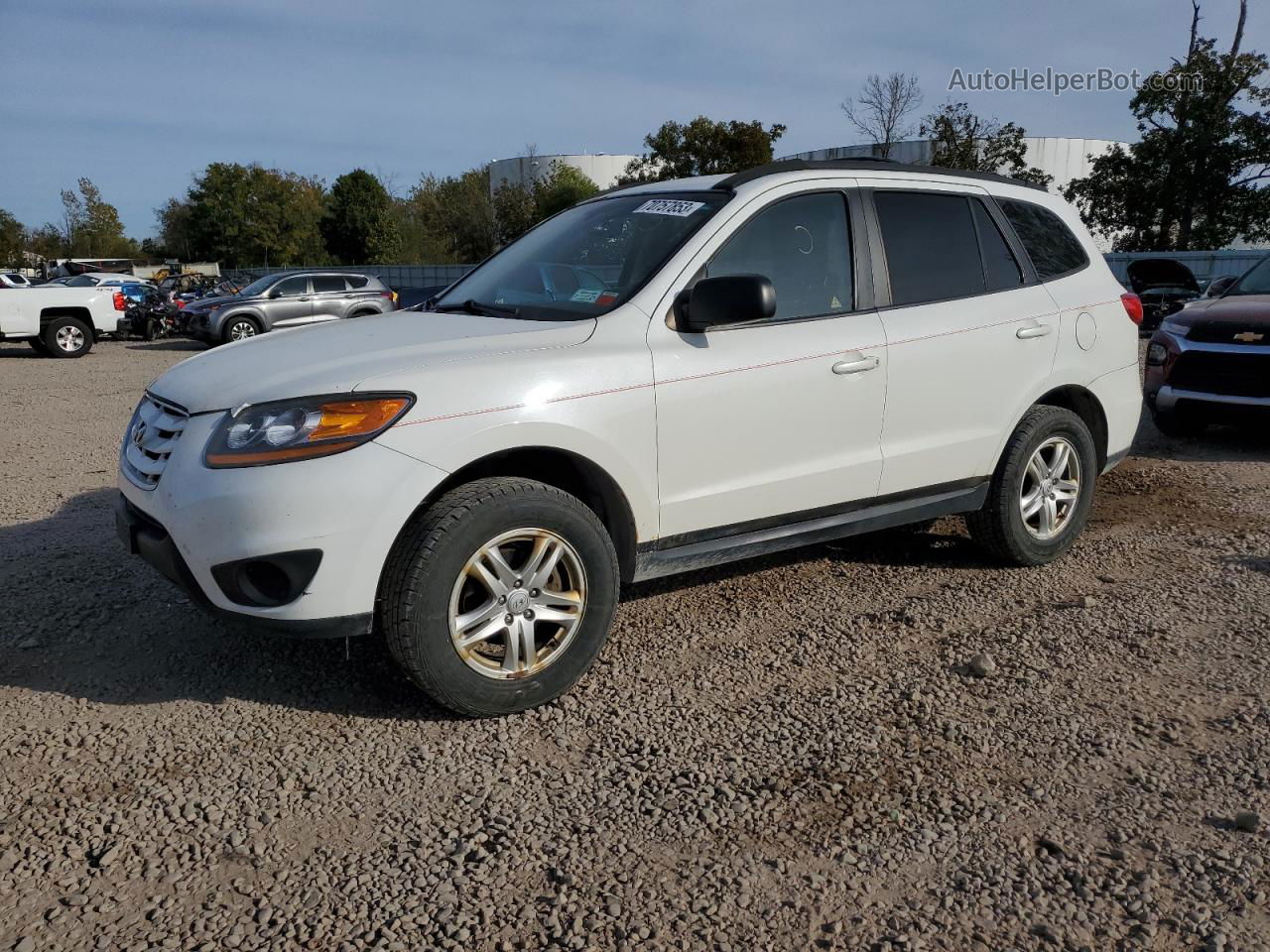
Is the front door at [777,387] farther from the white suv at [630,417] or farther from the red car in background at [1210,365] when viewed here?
the red car in background at [1210,365]

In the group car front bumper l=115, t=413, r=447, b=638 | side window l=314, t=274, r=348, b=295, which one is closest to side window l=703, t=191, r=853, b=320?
car front bumper l=115, t=413, r=447, b=638

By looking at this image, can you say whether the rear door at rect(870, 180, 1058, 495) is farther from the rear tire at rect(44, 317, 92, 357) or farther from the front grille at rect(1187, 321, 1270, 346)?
the rear tire at rect(44, 317, 92, 357)

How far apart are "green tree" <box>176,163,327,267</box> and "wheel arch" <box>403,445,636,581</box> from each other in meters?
67.8

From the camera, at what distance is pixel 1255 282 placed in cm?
882

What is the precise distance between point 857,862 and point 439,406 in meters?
1.77

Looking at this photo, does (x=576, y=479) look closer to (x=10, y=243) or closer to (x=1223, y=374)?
(x=1223, y=374)

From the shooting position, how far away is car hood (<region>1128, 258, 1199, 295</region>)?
11.0 m

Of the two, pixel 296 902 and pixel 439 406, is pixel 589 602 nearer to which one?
pixel 439 406

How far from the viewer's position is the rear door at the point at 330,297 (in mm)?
20500

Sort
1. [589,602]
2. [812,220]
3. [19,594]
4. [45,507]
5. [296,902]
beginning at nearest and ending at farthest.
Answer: [296,902]
[589,602]
[812,220]
[19,594]
[45,507]

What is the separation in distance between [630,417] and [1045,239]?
267cm

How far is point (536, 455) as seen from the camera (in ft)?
11.5

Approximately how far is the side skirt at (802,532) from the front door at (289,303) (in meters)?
17.8

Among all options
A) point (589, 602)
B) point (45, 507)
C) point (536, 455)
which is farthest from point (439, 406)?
point (45, 507)
